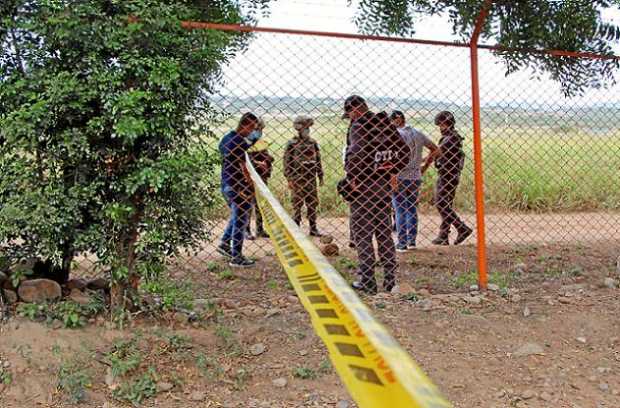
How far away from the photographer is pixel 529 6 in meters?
5.65

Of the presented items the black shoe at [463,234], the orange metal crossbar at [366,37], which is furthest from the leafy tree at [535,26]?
the black shoe at [463,234]

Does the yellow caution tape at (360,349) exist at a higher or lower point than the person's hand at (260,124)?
lower

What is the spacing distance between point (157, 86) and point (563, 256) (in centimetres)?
526

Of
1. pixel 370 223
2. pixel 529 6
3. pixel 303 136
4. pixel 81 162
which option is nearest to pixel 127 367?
pixel 81 162

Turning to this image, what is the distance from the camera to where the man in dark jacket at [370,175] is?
5.51 m

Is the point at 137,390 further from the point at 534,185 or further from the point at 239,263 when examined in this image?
the point at 534,185

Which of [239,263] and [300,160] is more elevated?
[300,160]

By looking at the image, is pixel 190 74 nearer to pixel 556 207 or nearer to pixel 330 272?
pixel 330 272

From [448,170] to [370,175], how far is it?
2.83 meters

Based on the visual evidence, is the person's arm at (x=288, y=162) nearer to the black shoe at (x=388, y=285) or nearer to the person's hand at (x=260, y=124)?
the person's hand at (x=260, y=124)

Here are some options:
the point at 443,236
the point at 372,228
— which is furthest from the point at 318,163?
the point at 372,228

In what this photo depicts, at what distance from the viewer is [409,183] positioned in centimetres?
790

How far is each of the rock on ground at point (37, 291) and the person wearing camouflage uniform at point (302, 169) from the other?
4646mm

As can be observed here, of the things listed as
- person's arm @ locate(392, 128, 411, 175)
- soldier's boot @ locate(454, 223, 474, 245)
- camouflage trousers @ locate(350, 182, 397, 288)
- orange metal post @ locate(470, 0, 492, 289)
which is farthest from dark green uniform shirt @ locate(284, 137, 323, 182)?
orange metal post @ locate(470, 0, 492, 289)
